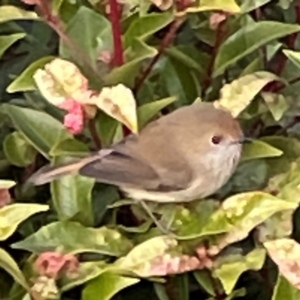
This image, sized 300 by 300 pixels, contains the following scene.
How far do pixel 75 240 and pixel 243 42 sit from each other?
0.37 meters

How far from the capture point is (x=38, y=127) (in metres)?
1.25

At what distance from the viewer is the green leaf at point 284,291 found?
110cm

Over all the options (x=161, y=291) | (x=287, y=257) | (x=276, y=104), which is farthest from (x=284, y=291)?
(x=276, y=104)

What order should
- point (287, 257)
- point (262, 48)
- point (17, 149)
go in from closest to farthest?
1. point (287, 257)
2. point (17, 149)
3. point (262, 48)

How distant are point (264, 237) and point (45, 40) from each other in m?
0.53

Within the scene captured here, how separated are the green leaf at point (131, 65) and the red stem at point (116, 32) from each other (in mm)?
14

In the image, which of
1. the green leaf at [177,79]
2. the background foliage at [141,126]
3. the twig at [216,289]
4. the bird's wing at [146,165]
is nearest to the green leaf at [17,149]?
the background foliage at [141,126]

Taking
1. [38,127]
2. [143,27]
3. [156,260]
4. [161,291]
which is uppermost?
[143,27]

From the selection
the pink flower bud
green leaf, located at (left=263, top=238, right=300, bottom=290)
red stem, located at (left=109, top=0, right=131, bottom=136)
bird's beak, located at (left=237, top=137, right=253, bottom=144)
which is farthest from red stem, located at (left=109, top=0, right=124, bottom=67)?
green leaf, located at (left=263, top=238, right=300, bottom=290)

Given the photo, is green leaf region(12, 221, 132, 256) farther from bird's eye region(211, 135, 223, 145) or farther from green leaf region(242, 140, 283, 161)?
bird's eye region(211, 135, 223, 145)

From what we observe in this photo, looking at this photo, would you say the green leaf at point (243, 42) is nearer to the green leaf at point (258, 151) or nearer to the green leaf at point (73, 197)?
the green leaf at point (258, 151)

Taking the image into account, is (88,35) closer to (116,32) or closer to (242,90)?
(116,32)

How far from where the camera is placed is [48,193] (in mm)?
1378

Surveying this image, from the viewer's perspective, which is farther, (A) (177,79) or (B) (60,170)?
(A) (177,79)
